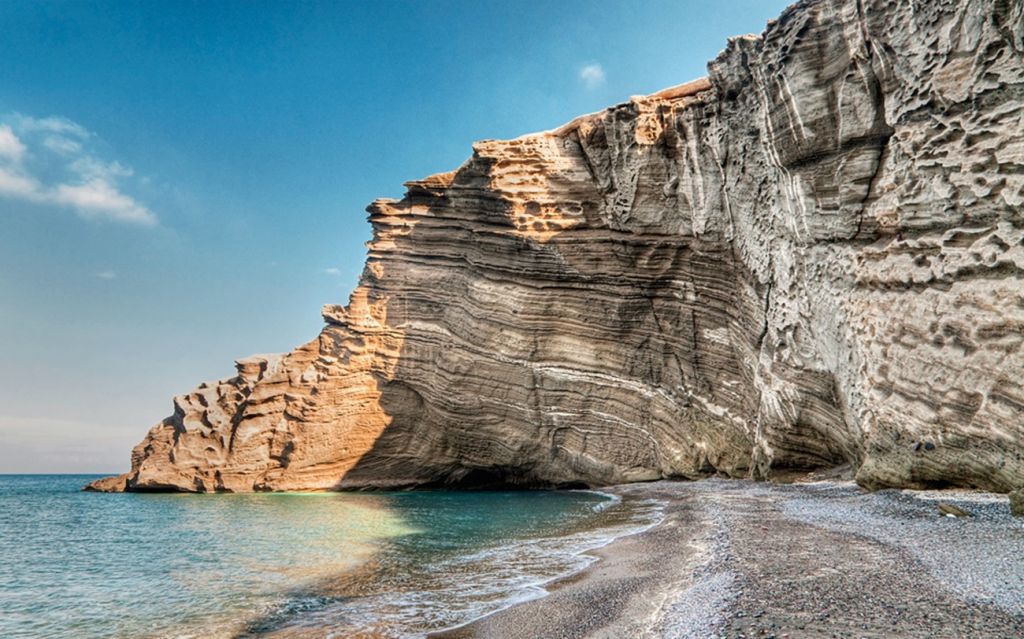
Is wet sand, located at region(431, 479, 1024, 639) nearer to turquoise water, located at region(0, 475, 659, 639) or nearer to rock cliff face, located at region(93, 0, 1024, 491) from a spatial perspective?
turquoise water, located at region(0, 475, 659, 639)

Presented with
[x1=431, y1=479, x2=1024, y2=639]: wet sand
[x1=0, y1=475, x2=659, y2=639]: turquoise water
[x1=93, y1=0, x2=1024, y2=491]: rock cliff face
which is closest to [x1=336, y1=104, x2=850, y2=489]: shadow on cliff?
[x1=93, y1=0, x2=1024, y2=491]: rock cliff face

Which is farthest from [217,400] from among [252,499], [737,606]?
[737,606]

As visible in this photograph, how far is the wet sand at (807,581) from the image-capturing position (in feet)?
12.8

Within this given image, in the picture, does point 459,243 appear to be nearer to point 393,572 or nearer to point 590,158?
point 590,158

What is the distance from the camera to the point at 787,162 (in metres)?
14.7

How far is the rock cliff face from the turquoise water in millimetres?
5434

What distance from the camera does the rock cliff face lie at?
9297mm

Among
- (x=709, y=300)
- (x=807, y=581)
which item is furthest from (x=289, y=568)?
(x=709, y=300)

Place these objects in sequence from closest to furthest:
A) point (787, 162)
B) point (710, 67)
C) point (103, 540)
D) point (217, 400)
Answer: point (103, 540)
point (787, 162)
point (710, 67)
point (217, 400)

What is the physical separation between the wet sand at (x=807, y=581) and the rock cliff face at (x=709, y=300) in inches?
104

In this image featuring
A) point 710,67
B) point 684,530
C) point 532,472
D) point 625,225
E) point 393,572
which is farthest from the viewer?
point 532,472

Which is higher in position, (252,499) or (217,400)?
(217,400)

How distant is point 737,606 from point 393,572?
5781mm

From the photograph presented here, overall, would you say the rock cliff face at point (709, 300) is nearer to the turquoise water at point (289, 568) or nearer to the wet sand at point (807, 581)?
the wet sand at point (807, 581)
